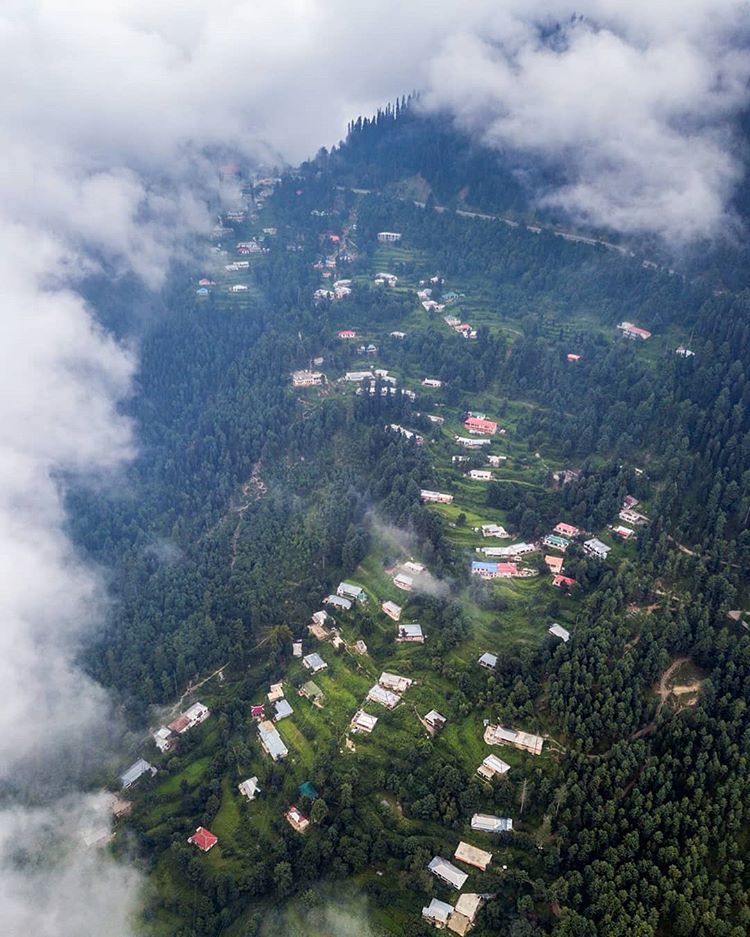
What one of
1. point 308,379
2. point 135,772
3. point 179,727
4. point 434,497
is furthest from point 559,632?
point 308,379

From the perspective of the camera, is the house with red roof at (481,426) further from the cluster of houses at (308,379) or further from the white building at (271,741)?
the white building at (271,741)

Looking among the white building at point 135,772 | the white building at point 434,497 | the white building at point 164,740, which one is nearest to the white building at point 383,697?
the white building at point 164,740

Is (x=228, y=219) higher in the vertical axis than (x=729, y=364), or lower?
higher

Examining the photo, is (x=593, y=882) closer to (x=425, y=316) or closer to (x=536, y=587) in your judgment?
(x=536, y=587)

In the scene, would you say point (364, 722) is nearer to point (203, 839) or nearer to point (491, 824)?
point (491, 824)

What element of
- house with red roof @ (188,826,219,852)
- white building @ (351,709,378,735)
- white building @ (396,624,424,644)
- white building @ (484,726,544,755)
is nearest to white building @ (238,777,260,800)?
house with red roof @ (188,826,219,852)

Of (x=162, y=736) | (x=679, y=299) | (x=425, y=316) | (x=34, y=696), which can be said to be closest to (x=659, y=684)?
(x=162, y=736)

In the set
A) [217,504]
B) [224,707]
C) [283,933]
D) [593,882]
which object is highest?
[217,504]
